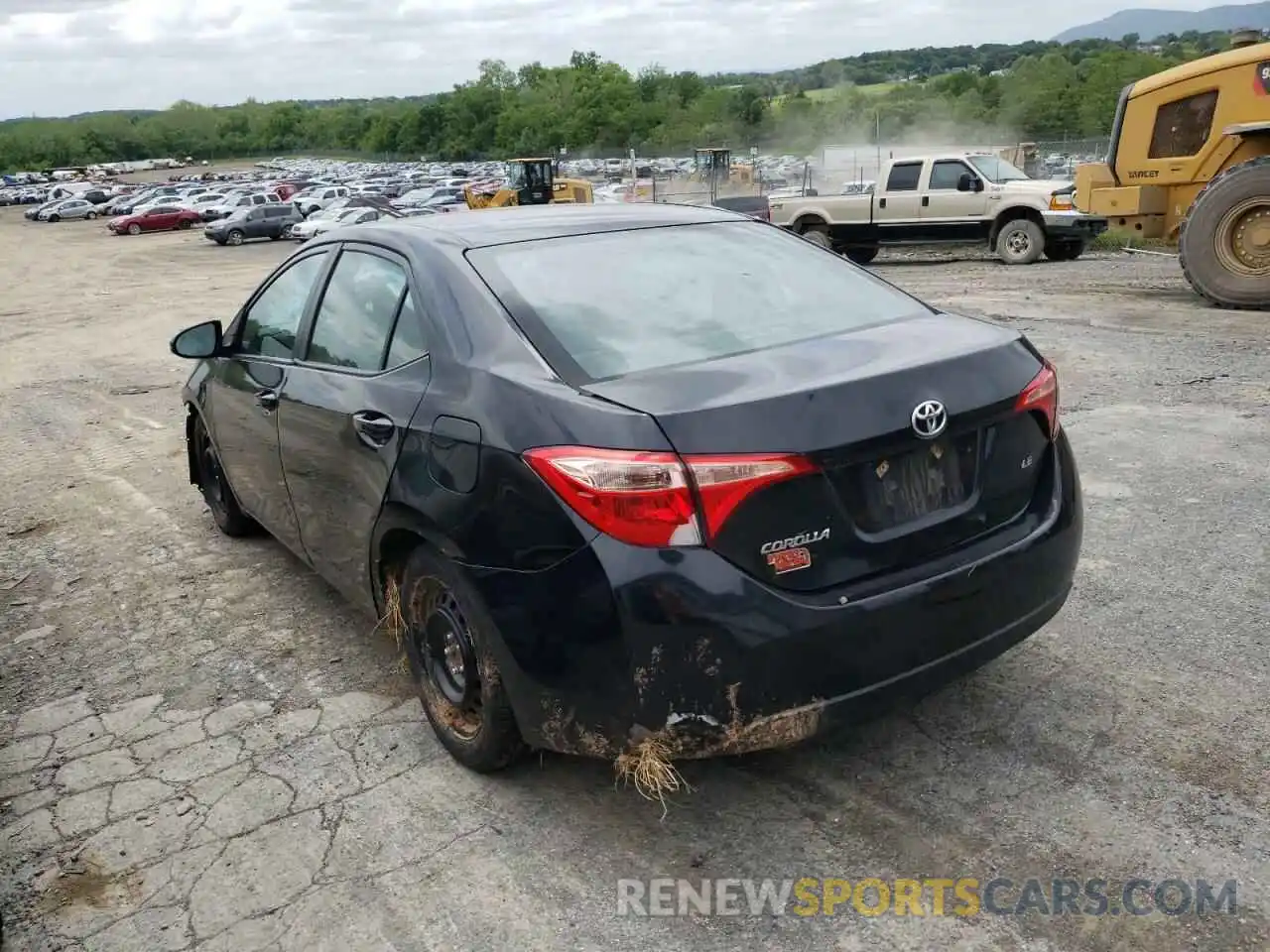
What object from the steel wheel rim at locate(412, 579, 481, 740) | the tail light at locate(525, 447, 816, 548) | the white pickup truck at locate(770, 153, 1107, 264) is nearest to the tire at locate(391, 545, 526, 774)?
the steel wheel rim at locate(412, 579, 481, 740)

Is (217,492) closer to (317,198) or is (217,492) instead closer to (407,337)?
(407,337)

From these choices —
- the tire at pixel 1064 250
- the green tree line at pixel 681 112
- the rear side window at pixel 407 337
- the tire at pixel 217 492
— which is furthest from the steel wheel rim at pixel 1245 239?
the green tree line at pixel 681 112

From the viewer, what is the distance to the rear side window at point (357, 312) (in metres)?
3.58

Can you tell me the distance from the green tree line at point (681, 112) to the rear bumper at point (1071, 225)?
17368 mm

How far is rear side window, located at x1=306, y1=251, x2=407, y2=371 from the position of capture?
3.58m

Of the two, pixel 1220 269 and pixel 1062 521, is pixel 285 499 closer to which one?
pixel 1062 521

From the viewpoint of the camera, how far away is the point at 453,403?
3.02m

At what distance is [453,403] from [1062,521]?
179cm

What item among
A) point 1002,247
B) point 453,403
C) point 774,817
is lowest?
point 1002,247

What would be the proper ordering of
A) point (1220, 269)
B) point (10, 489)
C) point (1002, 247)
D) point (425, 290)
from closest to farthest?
point (425, 290), point (10, 489), point (1220, 269), point (1002, 247)

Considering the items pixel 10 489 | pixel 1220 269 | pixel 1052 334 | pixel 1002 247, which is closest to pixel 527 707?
pixel 10 489

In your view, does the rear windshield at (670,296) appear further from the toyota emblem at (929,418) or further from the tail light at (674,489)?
the toyota emblem at (929,418)

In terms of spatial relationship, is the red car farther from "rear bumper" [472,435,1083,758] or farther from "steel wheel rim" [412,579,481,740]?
"rear bumper" [472,435,1083,758]

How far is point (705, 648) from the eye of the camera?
8.36 feet
